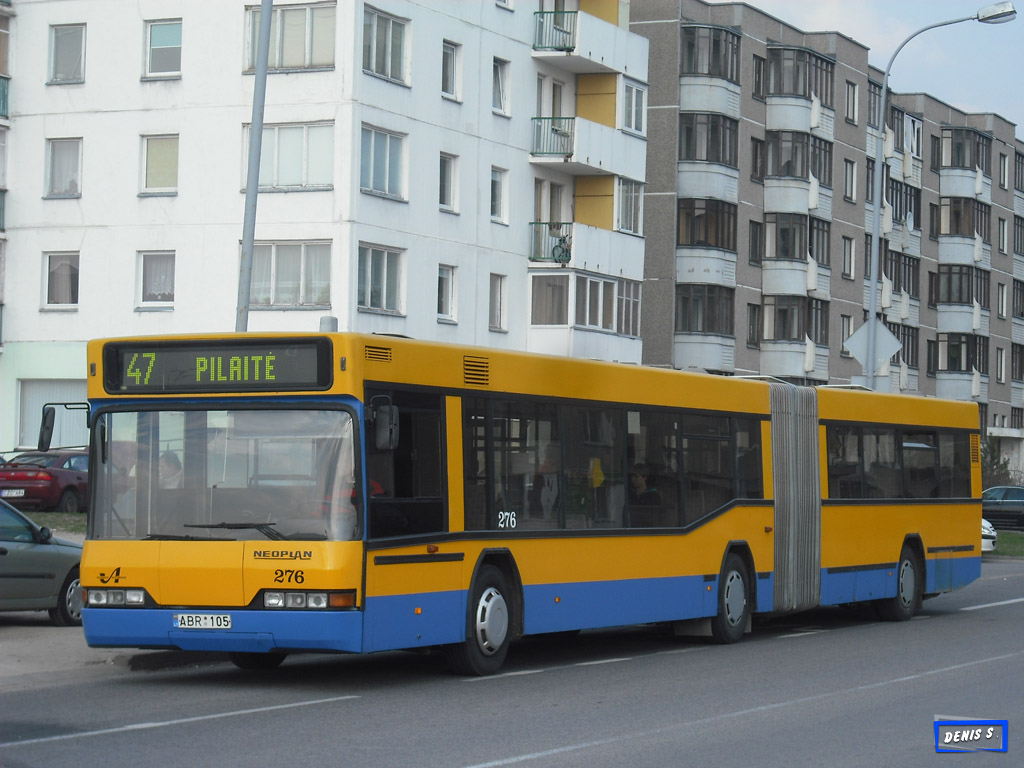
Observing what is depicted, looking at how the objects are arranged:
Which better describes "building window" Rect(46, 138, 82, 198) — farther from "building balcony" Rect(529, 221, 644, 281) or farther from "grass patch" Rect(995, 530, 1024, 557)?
"grass patch" Rect(995, 530, 1024, 557)

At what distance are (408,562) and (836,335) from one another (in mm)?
57077

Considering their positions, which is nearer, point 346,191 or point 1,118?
point 346,191

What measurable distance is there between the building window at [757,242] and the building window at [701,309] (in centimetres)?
352

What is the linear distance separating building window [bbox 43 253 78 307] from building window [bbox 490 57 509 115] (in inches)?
471

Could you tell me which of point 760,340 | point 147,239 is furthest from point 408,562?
point 760,340

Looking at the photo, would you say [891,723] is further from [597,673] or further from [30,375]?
[30,375]

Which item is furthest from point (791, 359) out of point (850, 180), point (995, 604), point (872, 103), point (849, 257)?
point (995, 604)

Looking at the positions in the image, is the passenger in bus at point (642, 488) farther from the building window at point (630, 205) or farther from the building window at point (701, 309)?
the building window at point (701, 309)

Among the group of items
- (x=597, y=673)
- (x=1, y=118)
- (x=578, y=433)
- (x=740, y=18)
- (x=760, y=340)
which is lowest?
(x=597, y=673)

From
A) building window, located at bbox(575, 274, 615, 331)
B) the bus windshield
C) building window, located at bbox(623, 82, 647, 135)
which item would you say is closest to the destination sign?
the bus windshield

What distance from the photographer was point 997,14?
1373 inches

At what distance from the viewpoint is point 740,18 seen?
6256 cm

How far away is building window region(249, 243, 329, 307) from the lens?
40812 millimetres

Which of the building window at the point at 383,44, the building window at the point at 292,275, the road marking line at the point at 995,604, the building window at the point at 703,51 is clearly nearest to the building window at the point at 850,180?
the building window at the point at 703,51
